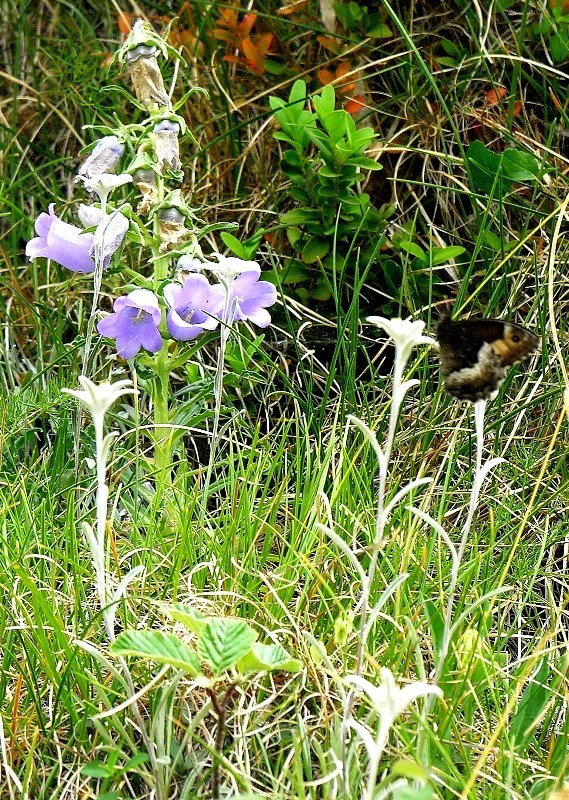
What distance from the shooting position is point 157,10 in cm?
311

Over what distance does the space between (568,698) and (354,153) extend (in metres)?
1.40

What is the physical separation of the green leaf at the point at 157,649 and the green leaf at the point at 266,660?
0.19ft

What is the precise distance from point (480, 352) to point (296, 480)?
1.53ft

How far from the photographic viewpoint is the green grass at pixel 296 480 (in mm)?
1334

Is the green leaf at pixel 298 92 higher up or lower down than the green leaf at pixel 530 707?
higher up

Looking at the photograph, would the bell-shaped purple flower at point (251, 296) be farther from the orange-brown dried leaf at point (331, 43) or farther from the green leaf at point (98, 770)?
the orange-brown dried leaf at point (331, 43)

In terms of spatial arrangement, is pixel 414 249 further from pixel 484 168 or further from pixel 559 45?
pixel 559 45

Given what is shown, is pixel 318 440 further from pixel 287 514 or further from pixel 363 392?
pixel 287 514

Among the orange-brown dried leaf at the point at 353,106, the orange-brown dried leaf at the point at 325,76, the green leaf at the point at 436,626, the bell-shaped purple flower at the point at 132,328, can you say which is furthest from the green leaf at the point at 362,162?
the green leaf at the point at 436,626

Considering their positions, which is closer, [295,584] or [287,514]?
[295,584]

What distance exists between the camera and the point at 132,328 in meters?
1.79

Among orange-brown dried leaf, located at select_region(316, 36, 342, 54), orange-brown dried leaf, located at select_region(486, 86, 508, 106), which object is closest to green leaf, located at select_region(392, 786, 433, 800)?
orange-brown dried leaf, located at select_region(486, 86, 508, 106)

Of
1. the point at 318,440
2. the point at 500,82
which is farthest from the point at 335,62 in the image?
the point at 318,440

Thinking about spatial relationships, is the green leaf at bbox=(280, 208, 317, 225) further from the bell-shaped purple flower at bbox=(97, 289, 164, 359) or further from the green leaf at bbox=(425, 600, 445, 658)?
the green leaf at bbox=(425, 600, 445, 658)
